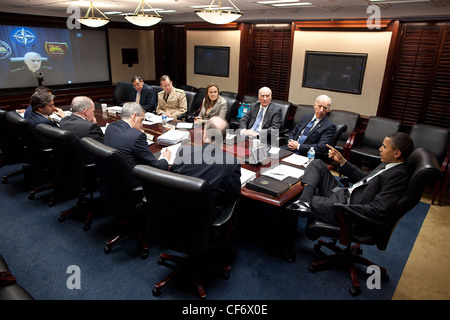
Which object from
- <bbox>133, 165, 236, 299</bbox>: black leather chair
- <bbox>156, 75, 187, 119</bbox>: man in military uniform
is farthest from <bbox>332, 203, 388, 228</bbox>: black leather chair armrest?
<bbox>156, 75, 187, 119</bbox>: man in military uniform

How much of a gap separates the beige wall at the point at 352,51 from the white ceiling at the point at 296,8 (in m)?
0.29

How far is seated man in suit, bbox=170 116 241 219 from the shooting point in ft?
6.88

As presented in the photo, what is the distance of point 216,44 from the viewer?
22.1 ft

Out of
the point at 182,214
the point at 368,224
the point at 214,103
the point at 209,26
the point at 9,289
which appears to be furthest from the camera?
the point at 209,26

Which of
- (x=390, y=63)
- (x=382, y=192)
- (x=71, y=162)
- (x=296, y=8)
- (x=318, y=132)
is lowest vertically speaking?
(x=71, y=162)

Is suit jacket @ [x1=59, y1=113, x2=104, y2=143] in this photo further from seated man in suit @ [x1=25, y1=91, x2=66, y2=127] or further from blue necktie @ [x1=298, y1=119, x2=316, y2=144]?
blue necktie @ [x1=298, y1=119, x2=316, y2=144]

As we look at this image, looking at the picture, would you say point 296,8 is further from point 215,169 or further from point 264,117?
point 215,169

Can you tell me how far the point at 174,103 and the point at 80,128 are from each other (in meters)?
2.27

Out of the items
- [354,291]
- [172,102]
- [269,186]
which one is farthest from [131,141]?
[172,102]

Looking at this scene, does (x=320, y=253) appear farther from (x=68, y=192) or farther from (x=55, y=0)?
(x=55, y=0)

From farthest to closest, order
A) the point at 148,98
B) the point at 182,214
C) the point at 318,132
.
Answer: the point at 148,98, the point at 318,132, the point at 182,214

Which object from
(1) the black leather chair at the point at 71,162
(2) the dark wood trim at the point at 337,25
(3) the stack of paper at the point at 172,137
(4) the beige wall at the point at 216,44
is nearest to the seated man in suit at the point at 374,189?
(3) the stack of paper at the point at 172,137

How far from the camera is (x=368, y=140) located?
4.70 meters
